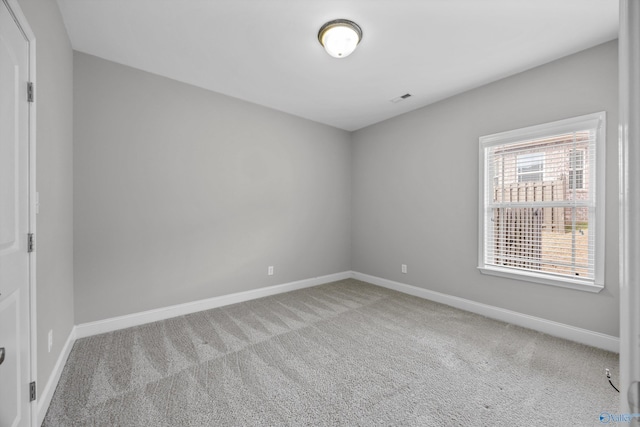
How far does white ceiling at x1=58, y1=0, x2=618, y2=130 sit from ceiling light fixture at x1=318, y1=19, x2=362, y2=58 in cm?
6

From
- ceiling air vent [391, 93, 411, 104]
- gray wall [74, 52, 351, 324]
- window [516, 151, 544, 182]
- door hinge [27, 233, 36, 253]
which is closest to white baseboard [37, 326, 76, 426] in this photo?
gray wall [74, 52, 351, 324]

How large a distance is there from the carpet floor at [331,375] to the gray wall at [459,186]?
1.29 ft

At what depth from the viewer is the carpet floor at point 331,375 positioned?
175 centimetres

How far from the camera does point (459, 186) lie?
351cm

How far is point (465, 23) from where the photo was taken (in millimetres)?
2273

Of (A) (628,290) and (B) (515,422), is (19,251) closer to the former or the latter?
(A) (628,290)

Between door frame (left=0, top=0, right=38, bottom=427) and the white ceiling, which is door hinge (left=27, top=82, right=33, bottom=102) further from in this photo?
the white ceiling

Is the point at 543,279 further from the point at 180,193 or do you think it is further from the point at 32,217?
the point at 32,217

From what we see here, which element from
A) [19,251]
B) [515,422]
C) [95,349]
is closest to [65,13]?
[19,251]

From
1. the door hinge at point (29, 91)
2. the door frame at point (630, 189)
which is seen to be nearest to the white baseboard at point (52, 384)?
the door hinge at point (29, 91)

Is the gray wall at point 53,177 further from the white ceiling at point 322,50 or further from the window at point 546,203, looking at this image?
the window at point 546,203

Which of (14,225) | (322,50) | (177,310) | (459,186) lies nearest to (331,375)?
(177,310)

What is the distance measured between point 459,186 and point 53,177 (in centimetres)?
393

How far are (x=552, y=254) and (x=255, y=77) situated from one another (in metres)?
3.61
